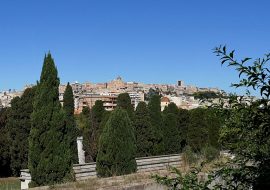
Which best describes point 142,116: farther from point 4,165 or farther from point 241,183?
point 241,183

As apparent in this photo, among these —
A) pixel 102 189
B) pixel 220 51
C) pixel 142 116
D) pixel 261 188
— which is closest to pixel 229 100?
pixel 220 51

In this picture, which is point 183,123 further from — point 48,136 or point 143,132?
point 48,136

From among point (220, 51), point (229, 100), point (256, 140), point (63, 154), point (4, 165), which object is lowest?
point (4, 165)

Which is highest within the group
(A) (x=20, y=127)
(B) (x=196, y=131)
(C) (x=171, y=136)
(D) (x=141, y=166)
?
(A) (x=20, y=127)

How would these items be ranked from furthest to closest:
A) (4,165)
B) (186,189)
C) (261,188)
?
Result: (4,165) < (186,189) < (261,188)

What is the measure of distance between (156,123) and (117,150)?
17.8 m

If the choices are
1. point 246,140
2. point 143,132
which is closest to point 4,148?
point 143,132

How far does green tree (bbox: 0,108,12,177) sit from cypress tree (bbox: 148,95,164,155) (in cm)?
1083

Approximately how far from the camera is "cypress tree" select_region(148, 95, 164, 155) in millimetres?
30281

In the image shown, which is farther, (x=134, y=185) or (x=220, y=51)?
(x=134, y=185)

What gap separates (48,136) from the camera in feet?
49.6

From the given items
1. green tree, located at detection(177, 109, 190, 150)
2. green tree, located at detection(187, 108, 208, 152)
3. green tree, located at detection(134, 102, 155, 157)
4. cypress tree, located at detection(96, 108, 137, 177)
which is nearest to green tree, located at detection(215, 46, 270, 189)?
cypress tree, located at detection(96, 108, 137, 177)

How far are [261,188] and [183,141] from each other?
107 feet

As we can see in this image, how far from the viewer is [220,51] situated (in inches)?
89.8
